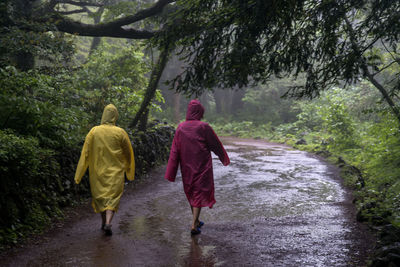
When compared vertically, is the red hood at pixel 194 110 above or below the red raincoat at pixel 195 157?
above

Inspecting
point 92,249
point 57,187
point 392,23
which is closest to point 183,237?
point 92,249

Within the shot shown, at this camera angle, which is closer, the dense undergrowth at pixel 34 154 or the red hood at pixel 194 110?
the dense undergrowth at pixel 34 154

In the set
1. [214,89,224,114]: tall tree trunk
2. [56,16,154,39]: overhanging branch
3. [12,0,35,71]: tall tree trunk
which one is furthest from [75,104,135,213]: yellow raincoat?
[214,89,224,114]: tall tree trunk

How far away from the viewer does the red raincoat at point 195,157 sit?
593cm

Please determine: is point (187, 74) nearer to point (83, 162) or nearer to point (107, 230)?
point (83, 162)

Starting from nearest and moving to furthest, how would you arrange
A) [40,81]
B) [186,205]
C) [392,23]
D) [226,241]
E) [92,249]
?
[92,249]
[226,241]
[392,23]
[40,81]
[186,205]

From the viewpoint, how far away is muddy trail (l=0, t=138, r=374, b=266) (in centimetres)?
466

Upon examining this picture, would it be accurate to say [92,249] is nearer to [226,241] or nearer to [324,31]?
[226,241]

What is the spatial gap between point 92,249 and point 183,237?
4.44ft

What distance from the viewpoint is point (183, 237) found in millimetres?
5621

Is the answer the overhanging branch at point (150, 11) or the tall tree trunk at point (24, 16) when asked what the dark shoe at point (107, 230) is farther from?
the overhanging branch at point (150, 11)

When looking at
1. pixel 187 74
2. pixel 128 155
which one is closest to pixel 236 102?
pixel 187 74

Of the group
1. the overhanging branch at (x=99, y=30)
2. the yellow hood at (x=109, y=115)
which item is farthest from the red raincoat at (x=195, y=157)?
the overhanging branch at (x=99, y=30)

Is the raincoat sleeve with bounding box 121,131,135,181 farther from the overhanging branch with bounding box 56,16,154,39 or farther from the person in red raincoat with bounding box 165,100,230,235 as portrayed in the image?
the overhanging branch with bounding box 56,16,154,39
